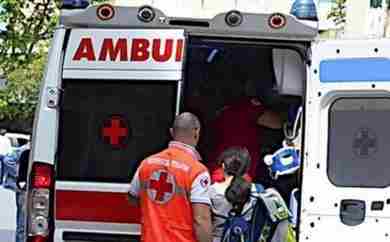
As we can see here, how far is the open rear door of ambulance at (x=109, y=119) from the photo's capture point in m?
5.05

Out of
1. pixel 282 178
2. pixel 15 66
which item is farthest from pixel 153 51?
pixel 15 66

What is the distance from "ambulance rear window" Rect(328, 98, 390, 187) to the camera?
4902mm

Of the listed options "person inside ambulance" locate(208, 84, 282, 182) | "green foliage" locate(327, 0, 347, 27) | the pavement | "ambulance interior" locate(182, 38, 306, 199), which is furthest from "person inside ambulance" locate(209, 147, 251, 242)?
"green foliage" locate(327, 0, 347, 27)

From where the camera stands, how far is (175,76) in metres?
5.03

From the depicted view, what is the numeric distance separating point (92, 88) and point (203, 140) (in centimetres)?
136

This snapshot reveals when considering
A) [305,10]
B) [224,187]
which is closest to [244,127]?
[224,187]

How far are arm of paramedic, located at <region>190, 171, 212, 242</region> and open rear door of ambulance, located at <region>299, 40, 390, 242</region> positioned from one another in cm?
55

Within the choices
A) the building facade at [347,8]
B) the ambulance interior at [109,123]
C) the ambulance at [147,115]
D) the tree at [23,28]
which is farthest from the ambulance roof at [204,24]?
the tree at [23,28]

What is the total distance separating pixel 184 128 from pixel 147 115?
37 cm

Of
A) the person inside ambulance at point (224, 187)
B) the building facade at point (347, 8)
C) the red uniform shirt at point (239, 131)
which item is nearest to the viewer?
the person inside ambulance at point (224, 187)

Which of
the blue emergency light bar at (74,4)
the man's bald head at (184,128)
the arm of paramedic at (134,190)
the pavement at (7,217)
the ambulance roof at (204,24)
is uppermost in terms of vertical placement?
the blue emergency light bar at (74,4)

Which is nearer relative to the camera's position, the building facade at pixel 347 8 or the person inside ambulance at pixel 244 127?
the person inside ambulance at pixel 244 127

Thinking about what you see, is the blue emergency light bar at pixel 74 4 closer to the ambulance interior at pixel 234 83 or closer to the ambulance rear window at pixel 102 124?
the ambulance rear window at pixel 102 124

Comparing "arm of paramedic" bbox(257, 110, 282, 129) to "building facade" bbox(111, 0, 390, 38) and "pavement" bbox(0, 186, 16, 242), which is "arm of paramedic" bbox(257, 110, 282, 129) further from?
"pavement" bbox(0, 186, 16, 242)
